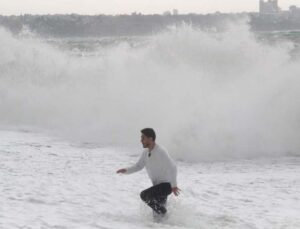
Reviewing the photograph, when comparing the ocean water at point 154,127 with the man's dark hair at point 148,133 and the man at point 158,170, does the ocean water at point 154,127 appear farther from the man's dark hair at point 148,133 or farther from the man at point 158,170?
the man's dark hair at point 148,133

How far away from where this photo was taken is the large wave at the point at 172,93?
14805mm

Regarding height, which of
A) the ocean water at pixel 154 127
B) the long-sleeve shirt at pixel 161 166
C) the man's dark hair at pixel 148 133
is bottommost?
the ocean water at pixel 154 127

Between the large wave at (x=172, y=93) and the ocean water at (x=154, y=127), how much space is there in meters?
0.05

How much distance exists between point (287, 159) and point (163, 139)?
3.07m

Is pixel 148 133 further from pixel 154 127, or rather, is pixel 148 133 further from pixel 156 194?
pixel 154 127

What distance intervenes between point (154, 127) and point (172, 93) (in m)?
2.70

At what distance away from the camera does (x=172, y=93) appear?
61.1 ft

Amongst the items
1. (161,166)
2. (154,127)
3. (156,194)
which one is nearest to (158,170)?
(161,166)

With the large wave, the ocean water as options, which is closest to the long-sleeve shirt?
the ocean water

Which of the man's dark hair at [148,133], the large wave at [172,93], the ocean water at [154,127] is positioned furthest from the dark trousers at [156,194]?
the large wave at [172,93]

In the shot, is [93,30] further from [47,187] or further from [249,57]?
[47,187]

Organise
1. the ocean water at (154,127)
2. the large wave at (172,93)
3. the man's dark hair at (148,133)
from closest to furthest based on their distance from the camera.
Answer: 1. the man's dark hair at (148,133)
2. the ocean water at (154,127)
3. the large wave at (172,93)

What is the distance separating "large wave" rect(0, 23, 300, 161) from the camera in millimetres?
14805

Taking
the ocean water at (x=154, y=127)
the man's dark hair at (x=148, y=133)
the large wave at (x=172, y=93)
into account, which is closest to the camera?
the man's dark hair at (x=148, y=133)
